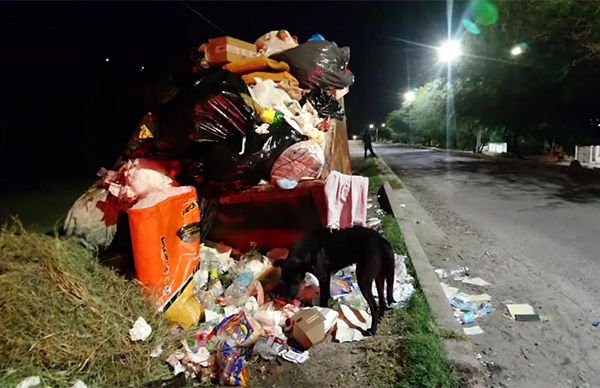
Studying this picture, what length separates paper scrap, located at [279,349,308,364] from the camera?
231cm

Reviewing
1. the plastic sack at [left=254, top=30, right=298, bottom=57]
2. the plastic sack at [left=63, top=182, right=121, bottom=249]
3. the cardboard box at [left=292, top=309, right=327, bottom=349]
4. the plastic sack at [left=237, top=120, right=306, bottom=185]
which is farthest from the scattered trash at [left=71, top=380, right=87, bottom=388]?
the plastic sack at [left=254, top=30, right=298, bottom=57]

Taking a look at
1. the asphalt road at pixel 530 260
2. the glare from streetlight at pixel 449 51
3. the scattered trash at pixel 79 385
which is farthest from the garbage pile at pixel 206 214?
the glare from streetlight at pixel 449 51

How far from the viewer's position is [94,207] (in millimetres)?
3193

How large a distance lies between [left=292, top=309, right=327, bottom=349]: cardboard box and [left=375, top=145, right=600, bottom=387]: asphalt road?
3.04 ft

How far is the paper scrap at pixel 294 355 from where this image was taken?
2307 mm

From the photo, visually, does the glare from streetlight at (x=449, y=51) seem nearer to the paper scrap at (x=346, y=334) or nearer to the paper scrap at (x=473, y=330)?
the paper scrap at (x=473, y=330)

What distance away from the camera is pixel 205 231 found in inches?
131

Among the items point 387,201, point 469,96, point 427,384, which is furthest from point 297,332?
point 469,96

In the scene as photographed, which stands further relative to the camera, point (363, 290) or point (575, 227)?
point (575, 227)

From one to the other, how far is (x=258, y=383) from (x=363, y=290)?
34.4 inches

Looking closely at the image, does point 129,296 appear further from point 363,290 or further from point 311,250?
point 363,290

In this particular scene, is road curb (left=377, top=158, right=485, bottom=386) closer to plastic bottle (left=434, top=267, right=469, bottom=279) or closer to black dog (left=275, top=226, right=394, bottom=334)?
plastic bottle (left=434, top=267, right=469, bottom=279)

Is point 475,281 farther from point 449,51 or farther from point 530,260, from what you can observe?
point 449,51

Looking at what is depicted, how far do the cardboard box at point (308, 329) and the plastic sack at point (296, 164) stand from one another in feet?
3.76
